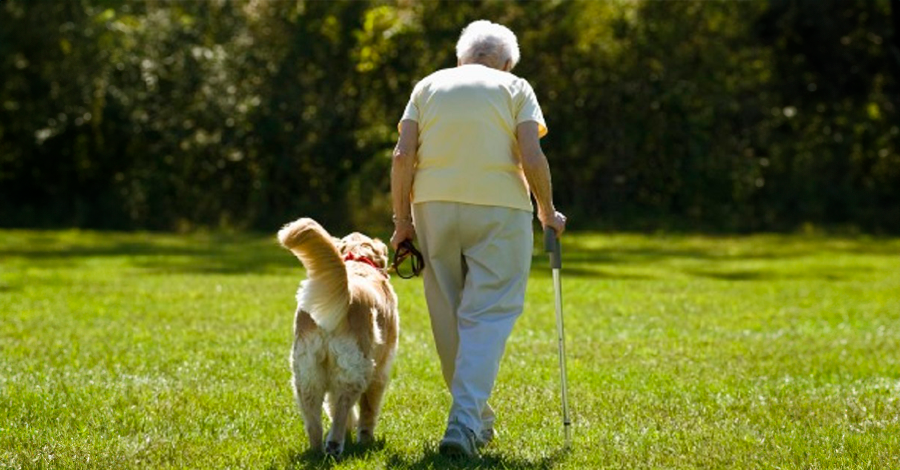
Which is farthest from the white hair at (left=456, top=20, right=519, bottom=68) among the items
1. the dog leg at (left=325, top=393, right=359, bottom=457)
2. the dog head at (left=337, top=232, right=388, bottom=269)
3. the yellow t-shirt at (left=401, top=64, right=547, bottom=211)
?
Result: the dog leg at (left=325, top=393, right=359, bottom=457)

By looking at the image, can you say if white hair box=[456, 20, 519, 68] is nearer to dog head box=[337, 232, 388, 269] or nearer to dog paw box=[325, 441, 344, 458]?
dog head box=[337, 232, 388, 269]

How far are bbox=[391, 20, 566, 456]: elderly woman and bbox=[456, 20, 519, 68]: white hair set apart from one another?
7cm

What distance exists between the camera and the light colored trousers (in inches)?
297

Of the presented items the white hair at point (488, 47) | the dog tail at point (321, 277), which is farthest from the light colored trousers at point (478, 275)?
the white hair at point (488, 47)

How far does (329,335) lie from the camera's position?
7234 millimetres

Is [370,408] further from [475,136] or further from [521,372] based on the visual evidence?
[521,372]

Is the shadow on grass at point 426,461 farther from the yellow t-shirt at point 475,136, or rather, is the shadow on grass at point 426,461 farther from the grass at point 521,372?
the yellow t-shirt at point 475,136

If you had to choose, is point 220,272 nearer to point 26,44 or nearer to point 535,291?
point 535,291

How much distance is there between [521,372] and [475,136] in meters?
3.33

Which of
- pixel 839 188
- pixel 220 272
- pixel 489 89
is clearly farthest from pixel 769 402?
pixel 839 188

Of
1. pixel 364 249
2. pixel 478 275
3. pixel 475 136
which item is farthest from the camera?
pixel 364 249

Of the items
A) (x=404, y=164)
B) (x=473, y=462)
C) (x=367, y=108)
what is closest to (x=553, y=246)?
(x=404, y=164)

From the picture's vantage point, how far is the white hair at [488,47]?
25.6ft

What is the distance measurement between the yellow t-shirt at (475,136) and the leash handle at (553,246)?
22 centimetres
